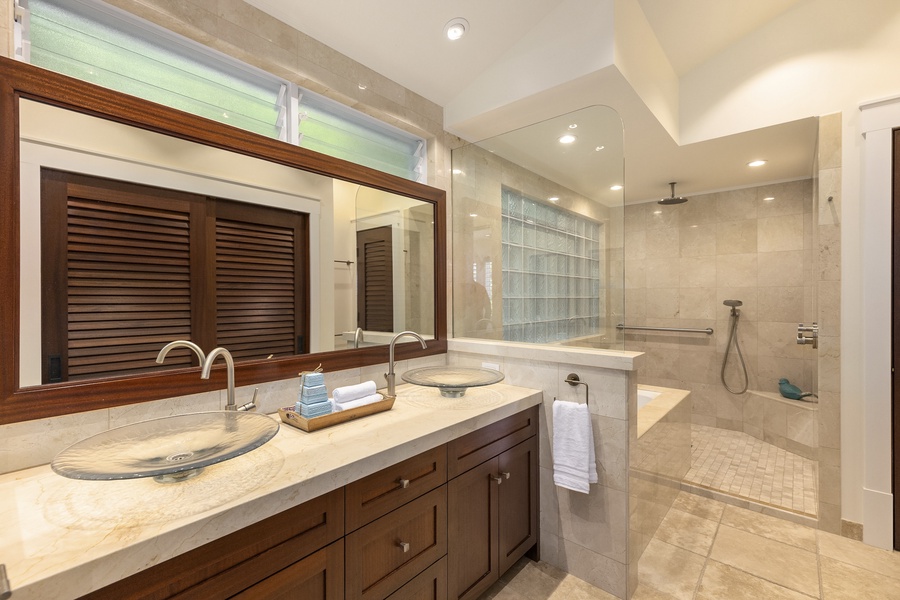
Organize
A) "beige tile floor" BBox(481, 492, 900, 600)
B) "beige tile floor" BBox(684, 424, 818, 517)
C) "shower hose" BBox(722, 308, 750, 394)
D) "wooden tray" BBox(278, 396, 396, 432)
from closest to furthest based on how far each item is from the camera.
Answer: "wooden tray" BBox(278, 396, 396, 432)
"beige tile floor" BBox(481, 492, 900, 600)
"beige tile floor" BBox(684, 424, 818, 517)
"shower hose" BBox(722, 308, 750, 394)

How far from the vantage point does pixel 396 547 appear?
131cm

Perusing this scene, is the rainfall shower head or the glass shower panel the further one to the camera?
the rainfall shower head

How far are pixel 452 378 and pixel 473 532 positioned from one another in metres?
0.73

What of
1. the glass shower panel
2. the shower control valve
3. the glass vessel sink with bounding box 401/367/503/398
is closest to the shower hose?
the shower control valve

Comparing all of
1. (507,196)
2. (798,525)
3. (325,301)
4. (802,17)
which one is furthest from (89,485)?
(802,17)

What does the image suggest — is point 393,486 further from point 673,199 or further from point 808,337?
point 673,199

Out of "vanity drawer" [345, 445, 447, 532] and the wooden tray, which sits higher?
the wooden tray

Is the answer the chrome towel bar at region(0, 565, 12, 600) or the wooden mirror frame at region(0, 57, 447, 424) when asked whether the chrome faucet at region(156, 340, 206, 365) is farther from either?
the chrome towel bar at region(0, 565, 12, 600)

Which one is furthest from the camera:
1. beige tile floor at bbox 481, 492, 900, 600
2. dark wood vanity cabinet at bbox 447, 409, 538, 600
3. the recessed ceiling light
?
the recessed ceiling light

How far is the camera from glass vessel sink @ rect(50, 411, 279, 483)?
0.94m

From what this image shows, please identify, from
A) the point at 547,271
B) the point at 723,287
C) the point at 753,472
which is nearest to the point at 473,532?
the point at 547,271

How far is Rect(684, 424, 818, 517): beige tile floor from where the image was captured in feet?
8.41

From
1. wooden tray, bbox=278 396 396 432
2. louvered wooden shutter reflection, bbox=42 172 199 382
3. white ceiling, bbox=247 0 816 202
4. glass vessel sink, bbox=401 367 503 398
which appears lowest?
wooden tray, bbox=278 396 396 432

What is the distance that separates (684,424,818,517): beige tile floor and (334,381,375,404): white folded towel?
8.31 feet
